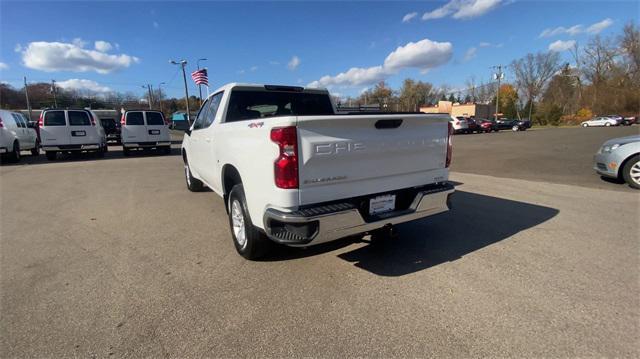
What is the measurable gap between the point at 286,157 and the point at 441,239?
2.58 m

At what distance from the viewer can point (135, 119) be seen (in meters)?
15.2

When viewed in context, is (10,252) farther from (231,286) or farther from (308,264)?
(308,264)

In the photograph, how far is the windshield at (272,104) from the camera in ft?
15.3

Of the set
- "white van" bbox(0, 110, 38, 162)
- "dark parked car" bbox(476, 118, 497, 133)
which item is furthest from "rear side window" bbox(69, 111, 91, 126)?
"dark parked car" bbox(476, 118, 497, 133)

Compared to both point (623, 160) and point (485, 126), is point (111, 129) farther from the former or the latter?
point (485, 126)

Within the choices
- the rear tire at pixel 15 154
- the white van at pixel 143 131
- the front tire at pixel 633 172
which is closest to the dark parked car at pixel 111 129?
the white van at pixel 143 131

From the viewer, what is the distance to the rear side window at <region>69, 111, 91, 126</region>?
13742mm

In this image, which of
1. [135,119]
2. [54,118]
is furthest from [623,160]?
[54,118]

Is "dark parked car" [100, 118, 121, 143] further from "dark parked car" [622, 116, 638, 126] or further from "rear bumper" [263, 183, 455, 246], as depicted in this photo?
"dark parked car" [622, 116, 638, 126]

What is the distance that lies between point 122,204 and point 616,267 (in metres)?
7.53

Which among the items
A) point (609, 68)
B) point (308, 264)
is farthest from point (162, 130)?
point (609, 68)

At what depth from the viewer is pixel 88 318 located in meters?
2.70

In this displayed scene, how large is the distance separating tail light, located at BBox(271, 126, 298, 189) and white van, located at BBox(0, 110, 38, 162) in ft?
48.2

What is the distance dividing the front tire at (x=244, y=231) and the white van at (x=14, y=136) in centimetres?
1355
